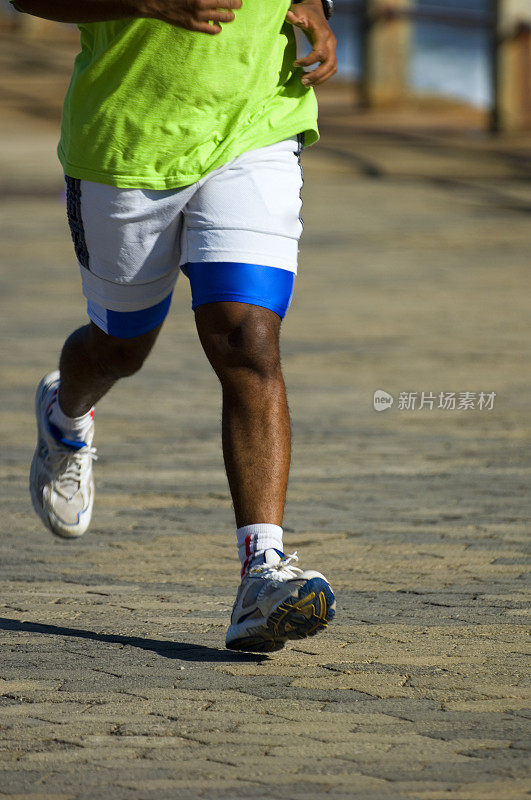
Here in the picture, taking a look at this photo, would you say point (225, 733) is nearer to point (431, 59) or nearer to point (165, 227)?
point (165, 227)

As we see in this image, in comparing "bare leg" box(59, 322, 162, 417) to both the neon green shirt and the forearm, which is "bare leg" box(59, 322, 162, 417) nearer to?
the neon green shirt

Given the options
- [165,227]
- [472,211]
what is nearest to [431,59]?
[472,211]

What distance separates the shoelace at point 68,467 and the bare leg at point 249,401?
3.04ft

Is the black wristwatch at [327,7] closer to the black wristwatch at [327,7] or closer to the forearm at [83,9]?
the black wristwatch at [327,7]

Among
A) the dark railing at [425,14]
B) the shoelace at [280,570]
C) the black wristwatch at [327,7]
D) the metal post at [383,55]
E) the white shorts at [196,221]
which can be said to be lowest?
the metal post at [383,55]

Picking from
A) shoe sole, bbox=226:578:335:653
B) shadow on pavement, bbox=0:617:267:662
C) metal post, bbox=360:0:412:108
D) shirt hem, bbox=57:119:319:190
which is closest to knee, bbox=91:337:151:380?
shirt hem, bbox=57:119:319:190

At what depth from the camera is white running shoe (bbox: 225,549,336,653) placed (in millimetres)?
3248

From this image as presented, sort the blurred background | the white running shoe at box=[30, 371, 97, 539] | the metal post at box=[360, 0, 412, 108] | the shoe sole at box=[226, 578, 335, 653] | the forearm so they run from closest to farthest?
the shoe sole at box=[226, 578, 335, 653] < the forearm < the white running shoe at box=[30, 371, 97, 539] < the blurred background < the metal post at box=[360, 0, 412, 108]

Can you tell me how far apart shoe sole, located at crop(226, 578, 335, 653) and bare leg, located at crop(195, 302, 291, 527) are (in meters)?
0.30

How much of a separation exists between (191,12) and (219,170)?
38 cm

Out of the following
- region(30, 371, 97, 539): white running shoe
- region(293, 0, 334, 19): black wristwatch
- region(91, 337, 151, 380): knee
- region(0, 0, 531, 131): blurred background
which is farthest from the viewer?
region(0, 0, 531, 131): blurred background

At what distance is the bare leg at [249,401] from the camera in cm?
352

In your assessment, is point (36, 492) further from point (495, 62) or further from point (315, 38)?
point (495, 62)

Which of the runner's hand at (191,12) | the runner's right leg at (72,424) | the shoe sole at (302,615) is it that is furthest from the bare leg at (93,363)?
the shoe sole at (302,615)
